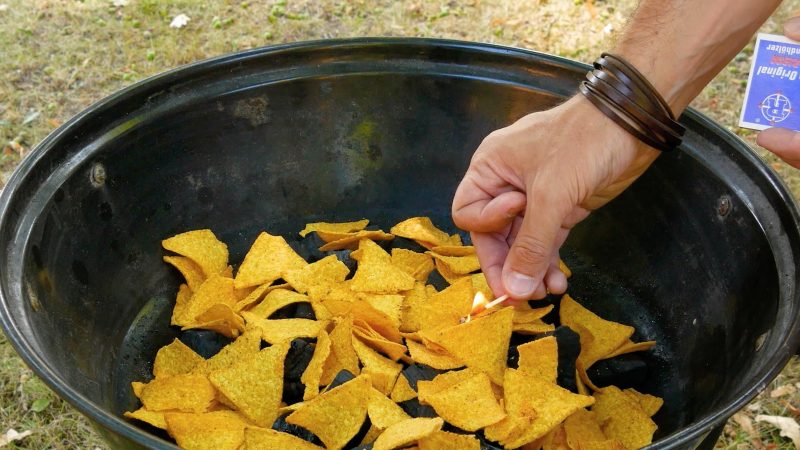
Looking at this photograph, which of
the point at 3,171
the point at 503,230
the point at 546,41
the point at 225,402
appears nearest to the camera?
the point at 225,402

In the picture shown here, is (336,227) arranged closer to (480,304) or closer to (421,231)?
(421,231)

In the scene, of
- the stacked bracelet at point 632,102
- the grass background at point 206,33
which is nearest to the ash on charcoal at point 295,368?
the stacked bracelet at point 632,102

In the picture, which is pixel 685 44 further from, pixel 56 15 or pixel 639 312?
pixel 56 15

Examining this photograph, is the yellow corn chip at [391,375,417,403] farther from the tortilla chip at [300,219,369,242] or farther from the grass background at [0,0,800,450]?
the grass background at [0,0,800,450]

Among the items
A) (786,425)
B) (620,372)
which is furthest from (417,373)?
(786,425)

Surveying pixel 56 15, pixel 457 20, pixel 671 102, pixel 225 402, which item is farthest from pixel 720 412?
pixel 56 15

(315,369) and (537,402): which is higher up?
(315,369)
